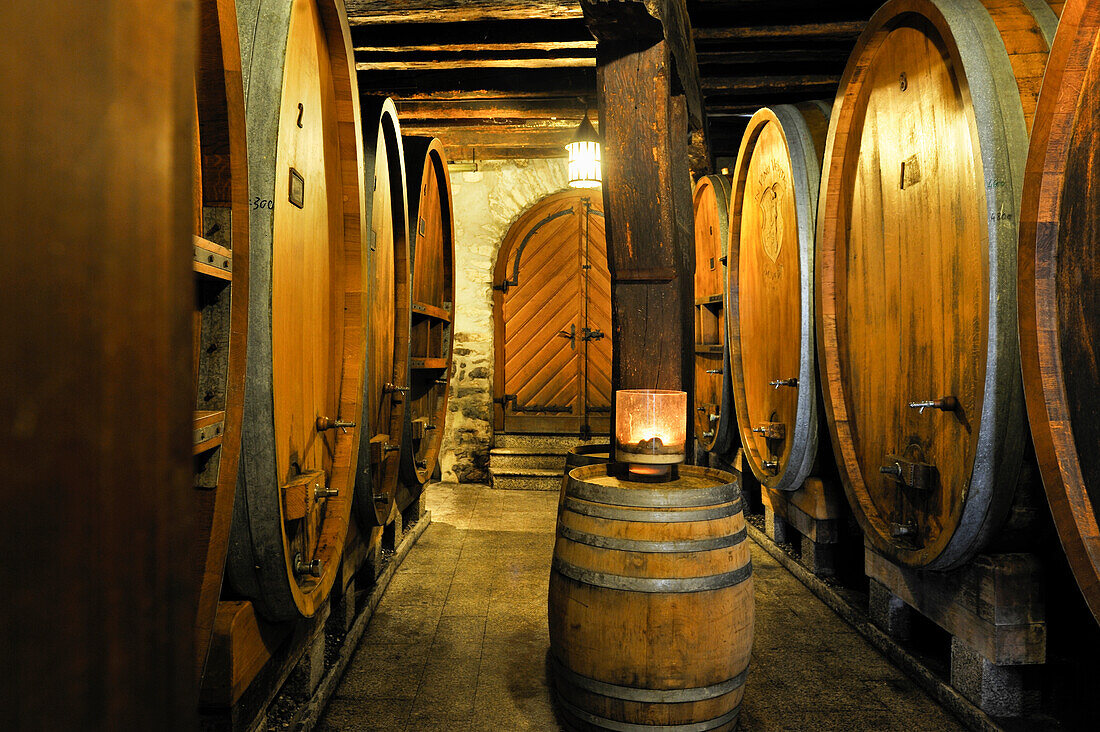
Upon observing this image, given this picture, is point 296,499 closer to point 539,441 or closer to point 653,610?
point 653,610

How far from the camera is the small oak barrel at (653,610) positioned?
79.0 inches

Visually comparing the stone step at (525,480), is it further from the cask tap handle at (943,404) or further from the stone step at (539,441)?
the cask tap handle at (943,404)

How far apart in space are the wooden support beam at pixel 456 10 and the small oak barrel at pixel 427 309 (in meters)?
0.78

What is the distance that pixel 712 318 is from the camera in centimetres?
538

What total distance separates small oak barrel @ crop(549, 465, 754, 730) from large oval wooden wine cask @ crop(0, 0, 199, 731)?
174 cm

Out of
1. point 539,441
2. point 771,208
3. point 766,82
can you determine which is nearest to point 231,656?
point 771,208

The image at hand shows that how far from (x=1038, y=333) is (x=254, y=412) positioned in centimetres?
183

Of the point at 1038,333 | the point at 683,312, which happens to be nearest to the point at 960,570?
the point at 1038,333

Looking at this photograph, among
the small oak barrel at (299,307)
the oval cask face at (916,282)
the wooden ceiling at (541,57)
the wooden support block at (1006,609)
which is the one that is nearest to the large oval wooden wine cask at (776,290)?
the oval cask face at (916,282)

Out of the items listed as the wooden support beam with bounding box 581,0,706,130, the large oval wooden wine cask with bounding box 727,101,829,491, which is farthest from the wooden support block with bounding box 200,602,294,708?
the large oval wooden wine cask with bounding box 727,101,829,491

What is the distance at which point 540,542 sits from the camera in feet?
15.9

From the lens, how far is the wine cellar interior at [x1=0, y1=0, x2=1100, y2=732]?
1.10 feet

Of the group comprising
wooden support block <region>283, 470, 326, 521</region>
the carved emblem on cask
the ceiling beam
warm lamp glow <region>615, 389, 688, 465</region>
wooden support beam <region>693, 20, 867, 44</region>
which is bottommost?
wooden support block <region>283, 470, 326, 521</region>

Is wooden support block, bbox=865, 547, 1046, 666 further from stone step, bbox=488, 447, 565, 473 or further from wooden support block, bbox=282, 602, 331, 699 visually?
stone step, bbox=488, 447, 565, 473
